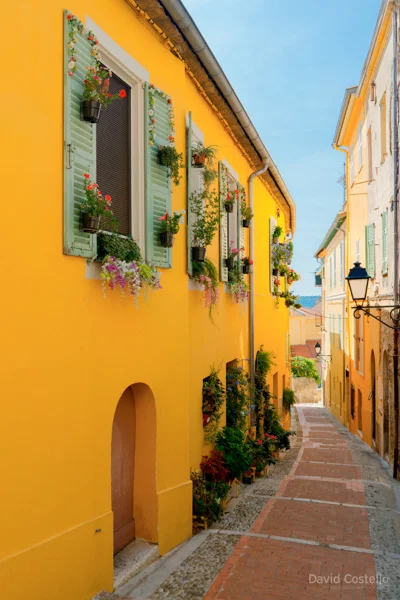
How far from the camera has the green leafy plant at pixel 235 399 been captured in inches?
378

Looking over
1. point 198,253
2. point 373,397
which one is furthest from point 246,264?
point 373,397

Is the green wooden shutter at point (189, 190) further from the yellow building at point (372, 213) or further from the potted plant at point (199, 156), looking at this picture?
the yellow building at point (372, 213)

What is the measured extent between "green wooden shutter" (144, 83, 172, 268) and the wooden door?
1633 millimetres

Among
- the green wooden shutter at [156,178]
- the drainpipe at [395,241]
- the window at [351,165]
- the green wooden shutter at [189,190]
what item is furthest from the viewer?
the window at [351,165]

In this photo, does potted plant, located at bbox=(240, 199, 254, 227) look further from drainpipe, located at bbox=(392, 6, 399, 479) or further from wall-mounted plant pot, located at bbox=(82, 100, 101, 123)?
wall-mounted plant pot, located at bbox=(82, 100, 101, 123)

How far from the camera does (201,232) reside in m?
7.34

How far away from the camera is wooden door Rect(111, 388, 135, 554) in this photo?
18.8ft

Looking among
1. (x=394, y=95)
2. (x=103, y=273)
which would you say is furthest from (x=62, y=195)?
(x=394, y=95)

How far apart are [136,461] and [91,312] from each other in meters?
2.30

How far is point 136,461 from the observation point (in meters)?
6.18

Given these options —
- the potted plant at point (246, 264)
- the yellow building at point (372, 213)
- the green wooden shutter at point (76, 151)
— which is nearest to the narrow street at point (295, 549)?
the green wooden shutter at point (76, 151)

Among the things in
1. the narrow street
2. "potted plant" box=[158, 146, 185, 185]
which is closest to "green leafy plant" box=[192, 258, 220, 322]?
"potted plant" box=[158, 146, 185, 185]

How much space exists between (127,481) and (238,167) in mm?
6820

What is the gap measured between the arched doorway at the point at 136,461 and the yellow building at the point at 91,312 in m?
0.02
